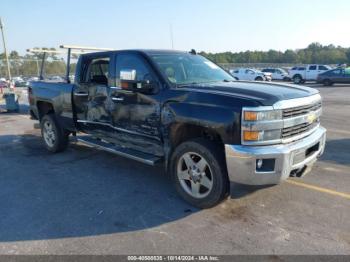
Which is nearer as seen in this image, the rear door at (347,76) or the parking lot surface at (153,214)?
the parking lot surface at (153,214)

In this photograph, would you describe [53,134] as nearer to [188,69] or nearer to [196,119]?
[188,69]

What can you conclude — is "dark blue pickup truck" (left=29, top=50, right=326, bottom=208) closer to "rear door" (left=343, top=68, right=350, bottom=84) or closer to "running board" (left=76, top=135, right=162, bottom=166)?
"running board" (left=76, top=135, right=162, bottom=166)

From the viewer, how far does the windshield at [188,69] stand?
4.75 m

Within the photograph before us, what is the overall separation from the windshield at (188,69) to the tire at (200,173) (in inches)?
40.0

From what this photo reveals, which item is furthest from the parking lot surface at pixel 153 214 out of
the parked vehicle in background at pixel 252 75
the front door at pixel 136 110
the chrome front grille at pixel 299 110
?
the parked vehicle in background at pixel 252 75

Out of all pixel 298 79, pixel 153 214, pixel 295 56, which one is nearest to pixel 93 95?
pixel 153 214

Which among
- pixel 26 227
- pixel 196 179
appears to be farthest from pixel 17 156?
pixel 196 179

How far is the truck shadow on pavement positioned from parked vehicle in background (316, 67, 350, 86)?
26998mm

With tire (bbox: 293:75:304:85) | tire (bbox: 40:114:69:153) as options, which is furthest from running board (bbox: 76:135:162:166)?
tire (bbox: 293:75:304:85)

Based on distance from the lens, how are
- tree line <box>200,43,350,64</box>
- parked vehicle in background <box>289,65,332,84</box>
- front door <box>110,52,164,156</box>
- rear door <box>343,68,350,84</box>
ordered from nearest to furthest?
front door <box>110,52,164,156</box>, rear door <box>343,68,350,84</box>, parked vehicle in background <box>289,65,332,84</box>, tree line <box>200,43,350,64</box>

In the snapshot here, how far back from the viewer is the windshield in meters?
4.75

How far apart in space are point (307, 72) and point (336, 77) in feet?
15.2

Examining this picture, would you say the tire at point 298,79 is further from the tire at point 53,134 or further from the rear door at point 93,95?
the rear door at point 93,95

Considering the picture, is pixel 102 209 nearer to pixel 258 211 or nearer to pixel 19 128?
pixel 258 211
